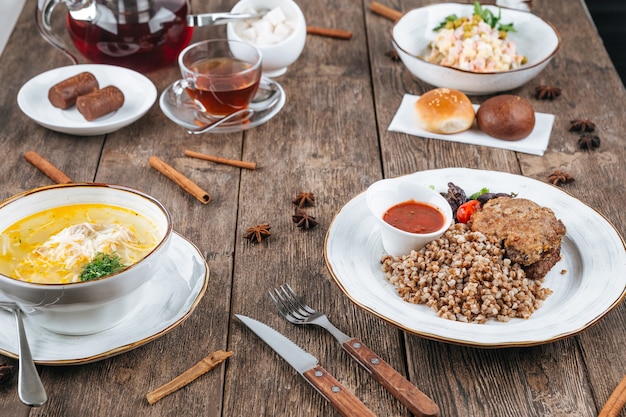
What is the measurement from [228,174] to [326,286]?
0.63 m

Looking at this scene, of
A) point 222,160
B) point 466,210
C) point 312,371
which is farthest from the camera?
point 222,160

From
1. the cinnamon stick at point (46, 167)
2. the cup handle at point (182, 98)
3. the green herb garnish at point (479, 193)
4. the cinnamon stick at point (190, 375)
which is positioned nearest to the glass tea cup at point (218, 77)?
the cup handle at point (182, 98)

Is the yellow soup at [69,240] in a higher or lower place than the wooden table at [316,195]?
higher

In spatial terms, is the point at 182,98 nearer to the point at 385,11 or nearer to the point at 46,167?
the point at 46,167

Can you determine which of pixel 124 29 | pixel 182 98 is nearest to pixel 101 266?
pixel 182 98

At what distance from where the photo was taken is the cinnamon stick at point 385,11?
3.18 m

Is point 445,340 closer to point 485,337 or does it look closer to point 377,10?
point 485,337

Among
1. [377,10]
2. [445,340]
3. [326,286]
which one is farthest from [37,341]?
[377,10]

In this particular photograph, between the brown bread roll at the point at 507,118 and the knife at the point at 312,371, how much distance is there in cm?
117

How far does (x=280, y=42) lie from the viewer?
2.66 metres

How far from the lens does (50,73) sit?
257 cm

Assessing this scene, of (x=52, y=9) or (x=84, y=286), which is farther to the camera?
(x=52, y=9)

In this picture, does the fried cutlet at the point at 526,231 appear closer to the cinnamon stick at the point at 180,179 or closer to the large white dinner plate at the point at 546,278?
the large white dinner plate at the point at 546,278

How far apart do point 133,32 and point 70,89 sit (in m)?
0.35
